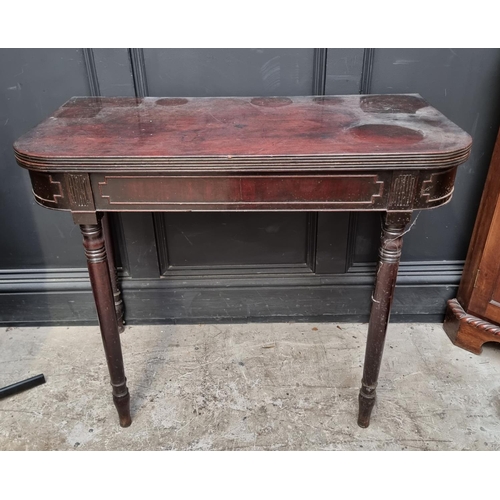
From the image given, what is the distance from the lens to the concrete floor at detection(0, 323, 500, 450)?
1.78m

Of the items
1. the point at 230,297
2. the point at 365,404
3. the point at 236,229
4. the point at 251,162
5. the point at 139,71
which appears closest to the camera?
the point at 251,162

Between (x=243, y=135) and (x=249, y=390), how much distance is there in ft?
3.51

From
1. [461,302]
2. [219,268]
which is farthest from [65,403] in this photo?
[461,302]

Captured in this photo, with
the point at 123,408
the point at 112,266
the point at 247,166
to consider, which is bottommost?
the point at 123,408

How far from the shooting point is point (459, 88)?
1.95 meters

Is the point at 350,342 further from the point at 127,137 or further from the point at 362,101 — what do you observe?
the point at 127,137

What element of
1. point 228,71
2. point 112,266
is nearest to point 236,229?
point 112,266

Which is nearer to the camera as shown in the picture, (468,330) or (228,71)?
(228,71)

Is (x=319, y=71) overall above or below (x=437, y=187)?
above

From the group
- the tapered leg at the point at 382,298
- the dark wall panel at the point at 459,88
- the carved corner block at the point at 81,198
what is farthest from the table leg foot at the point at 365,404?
the carved corner block at the point at 81,198

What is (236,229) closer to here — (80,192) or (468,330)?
(80,192)

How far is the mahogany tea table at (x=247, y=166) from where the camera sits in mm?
1305

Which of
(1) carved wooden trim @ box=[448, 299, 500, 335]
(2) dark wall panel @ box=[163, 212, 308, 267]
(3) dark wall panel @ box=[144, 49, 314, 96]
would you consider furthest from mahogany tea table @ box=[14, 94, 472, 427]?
(1) carved wooden trim @ box=[448, 299, 500, 335]

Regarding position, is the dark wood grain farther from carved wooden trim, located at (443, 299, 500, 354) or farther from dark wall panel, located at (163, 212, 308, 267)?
dark wall panel, located at (163, 212, 308, 267)
